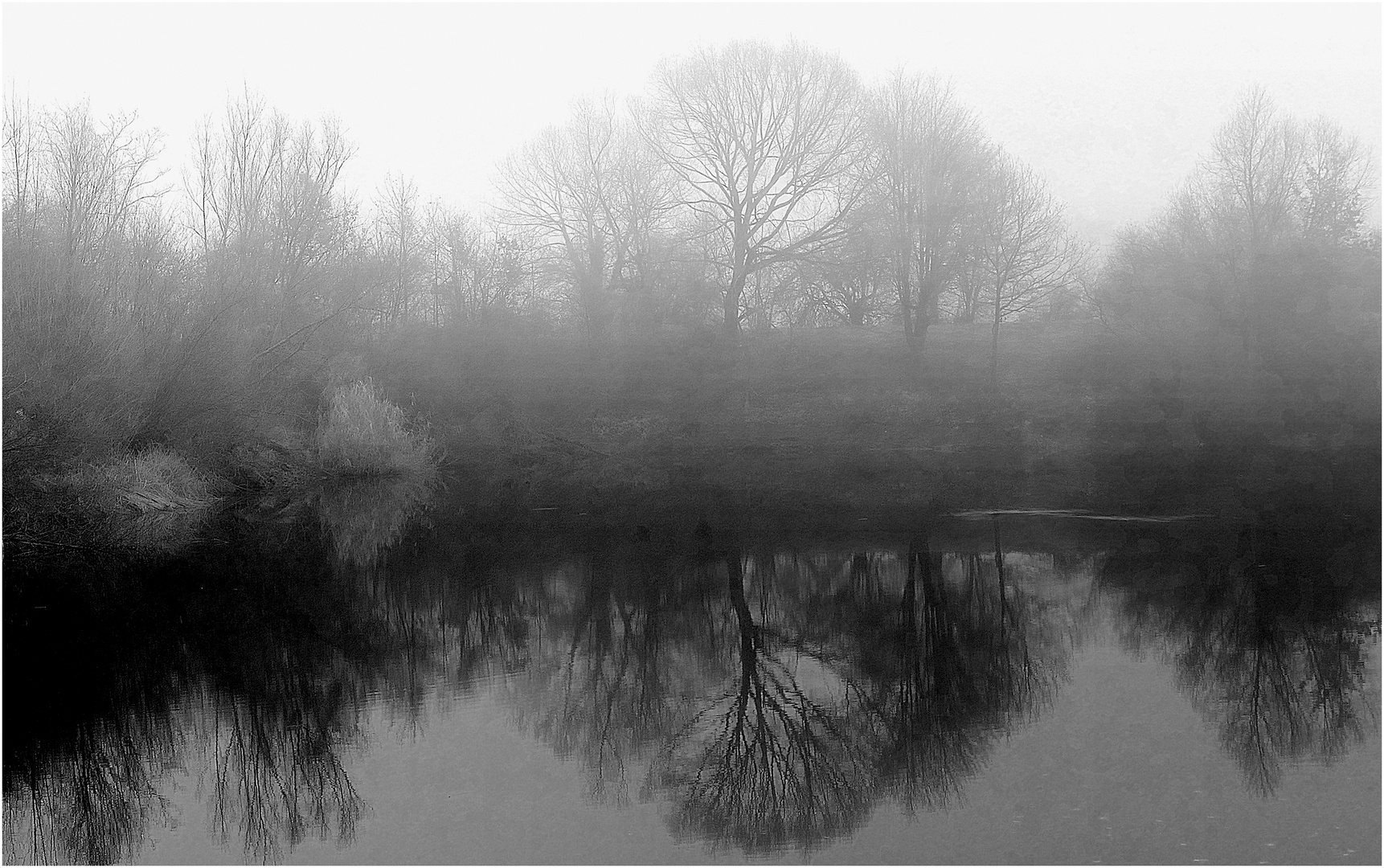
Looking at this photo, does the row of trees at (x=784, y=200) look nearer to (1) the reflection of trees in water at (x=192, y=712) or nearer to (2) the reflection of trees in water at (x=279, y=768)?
(1) the reflection of trees in water at (x=192, y=712)

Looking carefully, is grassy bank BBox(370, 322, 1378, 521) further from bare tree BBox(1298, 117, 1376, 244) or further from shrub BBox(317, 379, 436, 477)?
bare tree BBox(1298, 117, 1376, 244)

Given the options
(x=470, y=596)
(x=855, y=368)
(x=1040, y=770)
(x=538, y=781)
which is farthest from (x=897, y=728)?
(x=855, y=368)

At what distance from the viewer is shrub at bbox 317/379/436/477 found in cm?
2475

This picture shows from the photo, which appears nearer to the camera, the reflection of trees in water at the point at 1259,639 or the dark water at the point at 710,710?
the dark water at the point at 710,710

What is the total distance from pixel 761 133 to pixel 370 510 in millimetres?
22299

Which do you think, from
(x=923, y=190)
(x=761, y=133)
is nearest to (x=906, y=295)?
(x=923, y=190)

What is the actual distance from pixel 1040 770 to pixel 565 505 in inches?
603

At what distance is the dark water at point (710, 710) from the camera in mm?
6398

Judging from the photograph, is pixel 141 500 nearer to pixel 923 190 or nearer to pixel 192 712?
pixel 192 712

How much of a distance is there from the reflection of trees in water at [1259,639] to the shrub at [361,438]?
17189 mm

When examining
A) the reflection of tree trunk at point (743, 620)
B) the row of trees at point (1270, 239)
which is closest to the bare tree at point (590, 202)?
the row of trees at point (1270, 239)

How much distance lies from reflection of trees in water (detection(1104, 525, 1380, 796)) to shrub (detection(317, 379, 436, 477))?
17.2 m

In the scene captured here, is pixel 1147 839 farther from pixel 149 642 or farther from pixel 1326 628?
pixel 149 642

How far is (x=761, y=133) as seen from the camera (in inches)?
1464
